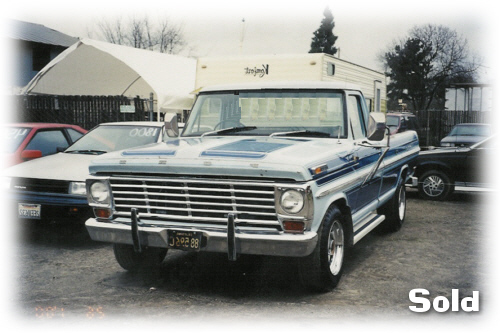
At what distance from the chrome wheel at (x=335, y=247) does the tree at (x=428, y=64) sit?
43123 mm

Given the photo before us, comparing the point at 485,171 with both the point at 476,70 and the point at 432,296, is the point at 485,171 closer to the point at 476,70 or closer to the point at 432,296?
the point at 432,296

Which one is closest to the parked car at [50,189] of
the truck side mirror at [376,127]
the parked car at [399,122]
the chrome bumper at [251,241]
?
the chrome bumper at [251,241]

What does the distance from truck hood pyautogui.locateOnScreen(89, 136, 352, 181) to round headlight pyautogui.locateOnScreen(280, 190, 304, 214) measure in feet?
0.44

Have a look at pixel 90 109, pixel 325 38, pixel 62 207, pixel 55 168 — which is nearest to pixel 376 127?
pixel 62 207

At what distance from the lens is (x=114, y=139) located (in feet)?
28.2

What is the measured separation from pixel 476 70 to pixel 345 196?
4625 cm

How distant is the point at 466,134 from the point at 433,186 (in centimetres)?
853

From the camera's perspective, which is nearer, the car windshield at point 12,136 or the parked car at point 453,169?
the car windshield at point 12,136

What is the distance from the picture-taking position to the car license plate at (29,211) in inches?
279

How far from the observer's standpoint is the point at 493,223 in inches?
352

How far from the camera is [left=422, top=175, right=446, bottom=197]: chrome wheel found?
37.0ft

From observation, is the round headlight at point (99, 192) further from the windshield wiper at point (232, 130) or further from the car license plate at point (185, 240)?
the windshield wiper at point (232, 130)

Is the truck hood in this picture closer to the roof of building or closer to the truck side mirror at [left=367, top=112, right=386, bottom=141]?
the truck side mirror at [left=367, top=112, right=386, bottom=141]
